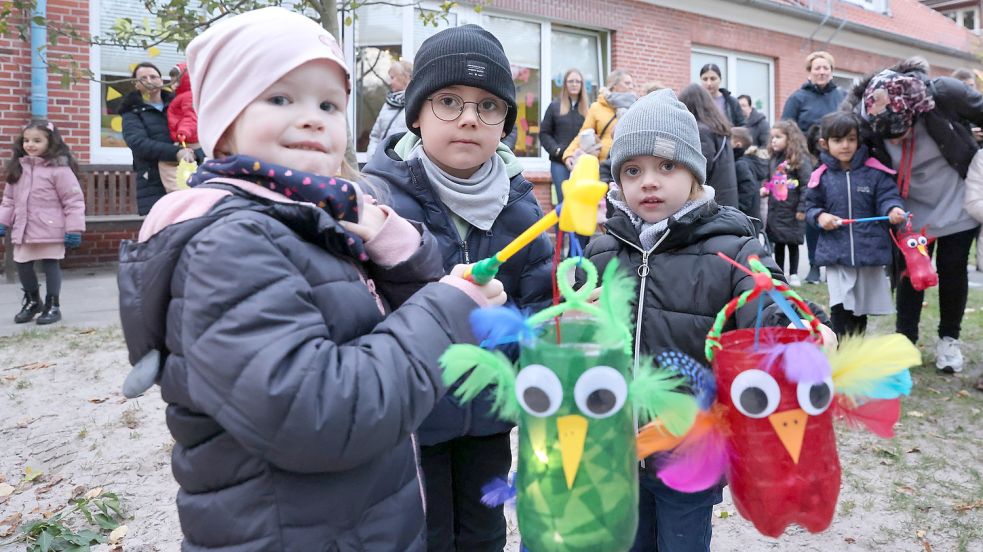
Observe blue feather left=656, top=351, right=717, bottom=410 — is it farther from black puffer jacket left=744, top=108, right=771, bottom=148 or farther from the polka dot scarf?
black puffer jacket left=744, top=108, right=771, bottom=148

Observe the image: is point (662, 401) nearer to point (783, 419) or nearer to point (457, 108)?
point (783, 419)

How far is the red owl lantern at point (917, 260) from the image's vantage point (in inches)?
163

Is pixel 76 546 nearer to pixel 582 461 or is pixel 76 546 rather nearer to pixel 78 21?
pixel 582 461

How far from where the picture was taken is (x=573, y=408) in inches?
43.5

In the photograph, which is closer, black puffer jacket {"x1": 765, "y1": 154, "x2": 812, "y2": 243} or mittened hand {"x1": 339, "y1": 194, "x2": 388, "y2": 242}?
mittened hand {"x1": 339, "y1": 194, "x2": 388, "y2": 242}

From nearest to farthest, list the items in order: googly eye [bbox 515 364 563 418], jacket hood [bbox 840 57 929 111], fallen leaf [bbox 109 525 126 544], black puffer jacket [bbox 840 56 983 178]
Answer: googly eye [bbox 515 364 563 418] → fallen leaf [bbox 109 525 126 544] → black puffer jacket [bbox 840 56 983 178] → jacket hood [bbox 840 57 929 111]

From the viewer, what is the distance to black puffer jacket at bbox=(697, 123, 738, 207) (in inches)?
192

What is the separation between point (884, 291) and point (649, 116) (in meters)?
3.29

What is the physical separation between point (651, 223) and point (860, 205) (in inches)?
119

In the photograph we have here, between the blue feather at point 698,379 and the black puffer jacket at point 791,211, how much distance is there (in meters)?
6.78

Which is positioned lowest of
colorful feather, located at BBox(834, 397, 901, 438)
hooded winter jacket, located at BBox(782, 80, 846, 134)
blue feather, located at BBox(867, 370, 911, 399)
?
colorful feather, located at BBox(834, 397, 901, 438)

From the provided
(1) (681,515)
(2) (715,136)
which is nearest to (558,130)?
(2) (715,136)

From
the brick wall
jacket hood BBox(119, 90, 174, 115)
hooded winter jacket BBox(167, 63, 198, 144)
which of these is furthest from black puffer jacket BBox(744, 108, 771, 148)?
the brick wall

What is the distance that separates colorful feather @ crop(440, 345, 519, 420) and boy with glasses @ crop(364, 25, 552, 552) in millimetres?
711
